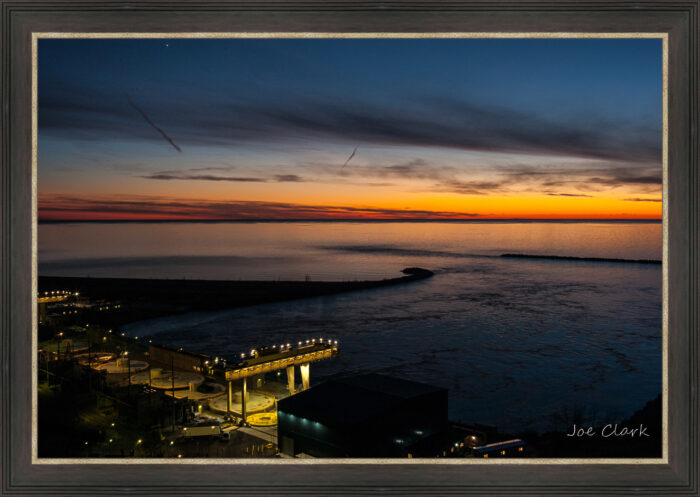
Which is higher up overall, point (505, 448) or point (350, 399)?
point (350, 399)

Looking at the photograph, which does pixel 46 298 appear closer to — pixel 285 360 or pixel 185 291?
pixel 285 360

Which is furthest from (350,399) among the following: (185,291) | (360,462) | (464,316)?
(185,291)

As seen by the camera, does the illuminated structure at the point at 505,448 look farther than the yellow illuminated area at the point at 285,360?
No

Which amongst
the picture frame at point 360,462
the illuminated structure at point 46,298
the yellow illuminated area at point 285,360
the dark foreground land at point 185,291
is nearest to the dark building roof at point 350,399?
the yellow illuminated area at point 285,360

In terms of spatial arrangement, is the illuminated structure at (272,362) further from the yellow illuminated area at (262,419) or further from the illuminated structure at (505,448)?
the illuminated structure at (505,448)

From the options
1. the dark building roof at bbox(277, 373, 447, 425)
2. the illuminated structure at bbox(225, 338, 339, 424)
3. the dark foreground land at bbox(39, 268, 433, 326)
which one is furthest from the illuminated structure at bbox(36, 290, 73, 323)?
the dark foreground land at bbox(39, 268, 433, 326)
